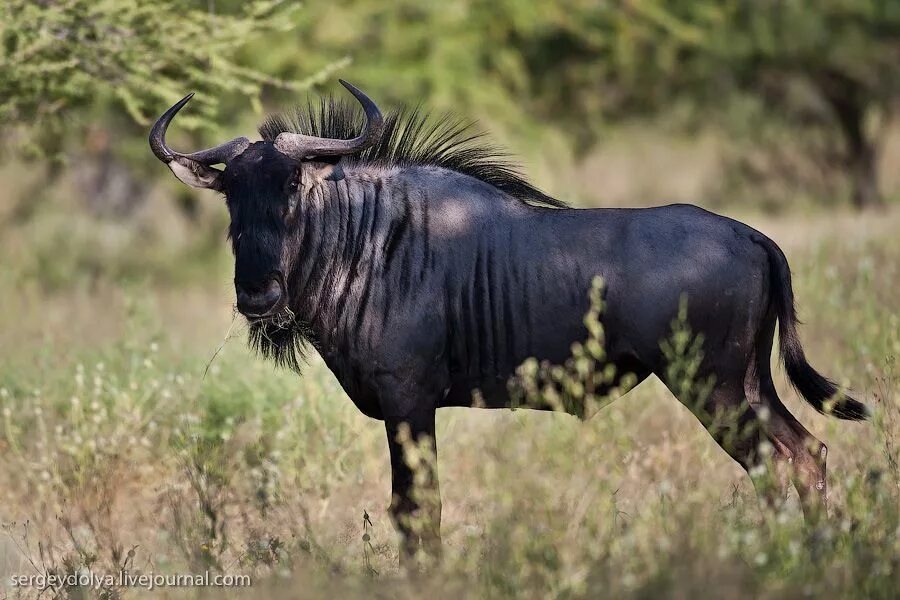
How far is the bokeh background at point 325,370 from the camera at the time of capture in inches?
160

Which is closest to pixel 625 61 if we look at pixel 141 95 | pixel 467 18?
pixel 467 18

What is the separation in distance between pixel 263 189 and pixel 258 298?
Answer: 463 mm

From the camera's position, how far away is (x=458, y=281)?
5375 millimetres

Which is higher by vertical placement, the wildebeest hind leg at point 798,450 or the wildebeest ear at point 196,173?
the wildebeest ear at point 196,173

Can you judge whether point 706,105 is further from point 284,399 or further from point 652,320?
point 652,320

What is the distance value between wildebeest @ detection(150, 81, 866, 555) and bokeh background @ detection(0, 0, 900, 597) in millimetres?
342

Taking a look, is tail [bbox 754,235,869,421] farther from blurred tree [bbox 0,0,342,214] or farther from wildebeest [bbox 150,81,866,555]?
blurred tree [bbox 0,0,342,214]

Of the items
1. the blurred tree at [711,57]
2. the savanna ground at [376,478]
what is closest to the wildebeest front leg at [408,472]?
the savanna ground at [376,478]

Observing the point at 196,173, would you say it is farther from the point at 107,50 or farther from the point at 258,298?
the point at 107,50

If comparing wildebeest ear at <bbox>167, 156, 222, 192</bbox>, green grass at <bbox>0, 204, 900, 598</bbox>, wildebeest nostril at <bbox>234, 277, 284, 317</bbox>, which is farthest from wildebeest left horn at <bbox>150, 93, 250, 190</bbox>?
green grass at <bbox>0, 204, 900, 598</bbox>

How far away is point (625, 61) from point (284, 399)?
9.90 meters

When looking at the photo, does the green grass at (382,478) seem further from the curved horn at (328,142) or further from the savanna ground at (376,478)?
the curved horn at (328,142)

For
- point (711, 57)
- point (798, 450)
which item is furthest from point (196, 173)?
point (711, 57)

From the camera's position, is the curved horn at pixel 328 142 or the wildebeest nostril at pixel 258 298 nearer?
the wildebeest nostril at pixel 258 298
